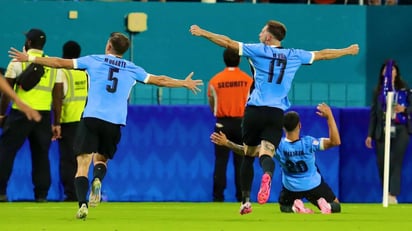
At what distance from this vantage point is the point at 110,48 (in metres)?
14.9

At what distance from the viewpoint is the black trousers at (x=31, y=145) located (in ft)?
64.9

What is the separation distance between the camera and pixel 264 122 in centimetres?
1530

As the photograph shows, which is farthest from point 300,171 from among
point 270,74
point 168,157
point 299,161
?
point 168,157

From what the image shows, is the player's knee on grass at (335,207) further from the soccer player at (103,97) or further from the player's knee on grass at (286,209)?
the soccer player at (103,97)

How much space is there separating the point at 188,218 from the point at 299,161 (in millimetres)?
1988

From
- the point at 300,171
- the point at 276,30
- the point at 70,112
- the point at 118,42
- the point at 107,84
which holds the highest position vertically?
the point at 276,30

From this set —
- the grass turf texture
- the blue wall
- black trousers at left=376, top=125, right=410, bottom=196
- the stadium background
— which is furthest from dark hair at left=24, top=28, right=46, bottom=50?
black trousers at left=376, top=125, right=410, bottom=196

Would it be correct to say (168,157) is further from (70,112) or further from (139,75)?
(139,75)

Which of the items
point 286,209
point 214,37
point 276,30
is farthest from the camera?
point 286,209

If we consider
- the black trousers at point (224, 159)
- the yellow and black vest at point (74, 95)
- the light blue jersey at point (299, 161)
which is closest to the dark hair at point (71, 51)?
the yellow and black vest at point (74, 95)

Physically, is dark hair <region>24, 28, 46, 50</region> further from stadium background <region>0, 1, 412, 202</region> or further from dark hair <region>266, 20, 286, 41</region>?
stadium background <region>0, 1, 412, 202</region>

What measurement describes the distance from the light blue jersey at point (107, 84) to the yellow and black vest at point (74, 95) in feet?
17.4

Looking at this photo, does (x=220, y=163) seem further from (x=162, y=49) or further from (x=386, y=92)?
(x=162, y=49)

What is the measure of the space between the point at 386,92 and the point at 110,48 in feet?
23.7
